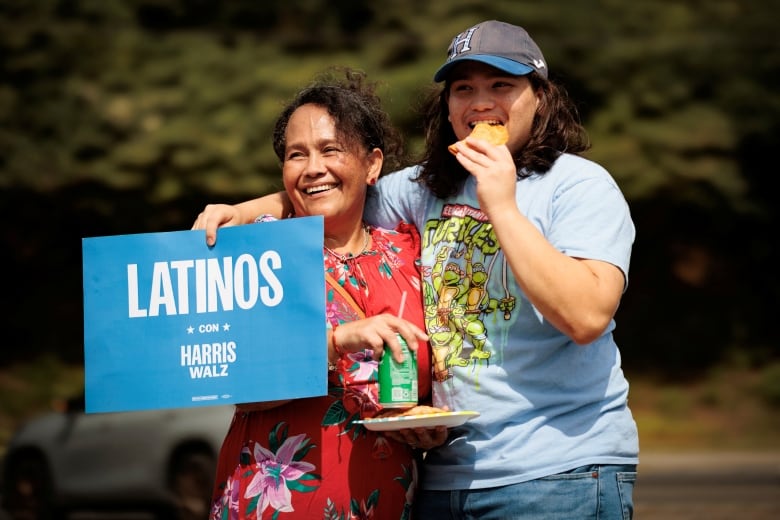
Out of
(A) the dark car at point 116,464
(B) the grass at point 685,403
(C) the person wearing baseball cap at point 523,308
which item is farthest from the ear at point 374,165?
(B) the grass at point 685,403

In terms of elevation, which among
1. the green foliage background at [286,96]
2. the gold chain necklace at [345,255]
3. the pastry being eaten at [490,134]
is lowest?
the gold chain necklace at [345,255]

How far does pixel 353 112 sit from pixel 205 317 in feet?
2.56

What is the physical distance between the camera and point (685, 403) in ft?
64.6

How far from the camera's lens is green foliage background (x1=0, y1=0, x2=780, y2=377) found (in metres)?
18.3

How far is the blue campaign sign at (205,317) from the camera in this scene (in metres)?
3.03

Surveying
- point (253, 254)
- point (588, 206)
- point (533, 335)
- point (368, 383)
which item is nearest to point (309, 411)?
point (368, 383)

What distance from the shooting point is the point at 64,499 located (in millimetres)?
10164

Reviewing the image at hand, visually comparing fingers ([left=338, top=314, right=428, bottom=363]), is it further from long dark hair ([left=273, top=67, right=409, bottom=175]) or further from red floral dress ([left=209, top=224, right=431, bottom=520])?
long dark hair ([left=273, top=67, right=409, bottom=175])

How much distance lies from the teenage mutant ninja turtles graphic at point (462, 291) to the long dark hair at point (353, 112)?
405 millimetres

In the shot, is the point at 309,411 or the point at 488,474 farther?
the point at 309,411

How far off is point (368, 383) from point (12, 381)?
18791mm

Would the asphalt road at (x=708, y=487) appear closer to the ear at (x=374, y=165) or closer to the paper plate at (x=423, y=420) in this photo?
Answer: the ear at (x=374, y=165)

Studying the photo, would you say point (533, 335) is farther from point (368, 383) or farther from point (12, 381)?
point (12, 381)

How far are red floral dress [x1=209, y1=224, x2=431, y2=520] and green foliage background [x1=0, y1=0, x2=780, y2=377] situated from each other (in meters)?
13.7
